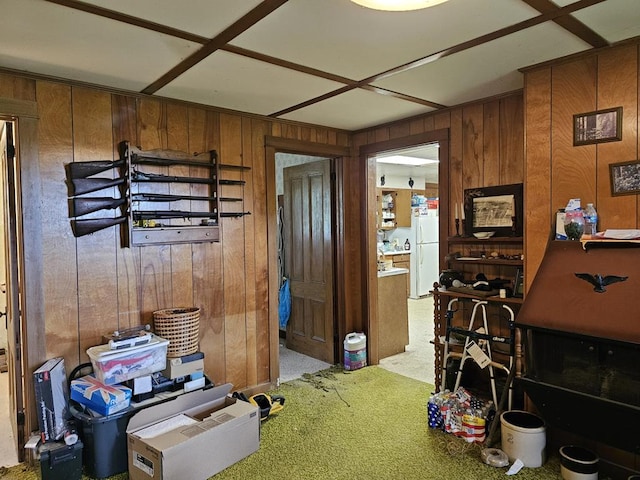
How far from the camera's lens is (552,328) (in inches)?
80.5

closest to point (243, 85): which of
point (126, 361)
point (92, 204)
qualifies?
point (92, 204)

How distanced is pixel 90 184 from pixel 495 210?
8.97 ft

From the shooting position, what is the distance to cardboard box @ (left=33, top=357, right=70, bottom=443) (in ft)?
7.58

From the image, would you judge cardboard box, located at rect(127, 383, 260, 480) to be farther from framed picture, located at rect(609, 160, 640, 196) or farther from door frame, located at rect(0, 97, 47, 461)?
framed picture, located at rect(609, 160, 640, 196)

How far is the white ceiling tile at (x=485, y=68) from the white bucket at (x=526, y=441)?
6.74ft

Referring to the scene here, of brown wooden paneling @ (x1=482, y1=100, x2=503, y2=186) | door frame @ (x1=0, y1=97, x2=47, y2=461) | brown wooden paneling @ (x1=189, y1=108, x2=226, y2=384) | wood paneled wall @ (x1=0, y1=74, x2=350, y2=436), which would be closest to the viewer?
door frame @ (x1=0, y1=97, x2=47, y2=461)

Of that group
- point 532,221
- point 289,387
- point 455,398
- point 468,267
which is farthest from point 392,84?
point 289,387

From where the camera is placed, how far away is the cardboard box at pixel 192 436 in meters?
2.20

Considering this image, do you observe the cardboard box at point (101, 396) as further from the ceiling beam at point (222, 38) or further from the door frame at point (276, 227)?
the ceiling beam at point (222, 38)

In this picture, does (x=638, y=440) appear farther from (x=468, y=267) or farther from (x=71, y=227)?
(x=71, y=227)

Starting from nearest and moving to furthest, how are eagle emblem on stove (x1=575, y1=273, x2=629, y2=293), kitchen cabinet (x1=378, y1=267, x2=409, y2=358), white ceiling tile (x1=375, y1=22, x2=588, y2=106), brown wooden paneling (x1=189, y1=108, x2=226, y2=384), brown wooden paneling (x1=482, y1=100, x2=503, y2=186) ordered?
1. eagle emblem on stove (x1=575, y1=273, x2=629, y2=293)
2. white ceiling tile (x1=375, y1=22, x2=588, y2=106)
3. brown wooden paneling (x1=482, y1=100, x2=503, y2=186)
4. brown wooden paneling (x1=189, y1=108, x2=226, y2=384)
5. kitchen cabinet (x1=378, y1=267, x2=409, y2=358)

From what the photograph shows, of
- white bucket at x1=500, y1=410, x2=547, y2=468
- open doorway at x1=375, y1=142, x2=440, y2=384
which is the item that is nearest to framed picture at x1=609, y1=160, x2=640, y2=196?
white bucket at x1=500, y1=410, x2=547, y2=468

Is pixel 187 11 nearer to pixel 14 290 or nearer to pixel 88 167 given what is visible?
pixel 88 167

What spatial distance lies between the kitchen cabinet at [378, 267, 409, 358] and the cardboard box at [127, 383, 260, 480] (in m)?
2.01
